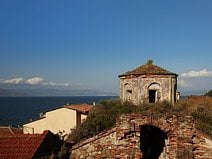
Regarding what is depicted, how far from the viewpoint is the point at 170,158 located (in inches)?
512

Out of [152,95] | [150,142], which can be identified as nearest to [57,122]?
[152,95]

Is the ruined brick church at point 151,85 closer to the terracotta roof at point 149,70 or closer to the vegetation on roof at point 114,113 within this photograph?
the terracotta roof at point 149,70

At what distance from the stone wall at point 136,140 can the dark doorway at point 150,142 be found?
241cm

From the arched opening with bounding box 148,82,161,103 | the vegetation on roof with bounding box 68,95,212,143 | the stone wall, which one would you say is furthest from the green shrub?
the stone wall

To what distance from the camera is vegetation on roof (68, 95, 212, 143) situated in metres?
18.4

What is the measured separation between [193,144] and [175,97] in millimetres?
13049

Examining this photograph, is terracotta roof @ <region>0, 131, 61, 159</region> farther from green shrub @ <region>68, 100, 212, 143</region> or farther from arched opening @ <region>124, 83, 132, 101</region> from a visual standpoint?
arched opening @ <region>124, 83, 132, 101</region>

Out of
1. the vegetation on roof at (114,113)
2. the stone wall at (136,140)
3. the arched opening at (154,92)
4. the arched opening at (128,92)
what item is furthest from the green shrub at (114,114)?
the stone wall at (136,140)

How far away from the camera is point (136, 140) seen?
12.8m

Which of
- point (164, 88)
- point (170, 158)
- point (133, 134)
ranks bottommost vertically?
point (170, 158)

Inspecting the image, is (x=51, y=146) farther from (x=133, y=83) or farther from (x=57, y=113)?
(x=57, y=113)

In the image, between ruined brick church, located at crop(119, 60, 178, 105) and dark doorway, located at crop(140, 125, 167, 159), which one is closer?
dark doorway, located at crop(140, 125, 167, 159)

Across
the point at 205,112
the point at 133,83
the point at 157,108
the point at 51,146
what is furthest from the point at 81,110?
the point at 51,146

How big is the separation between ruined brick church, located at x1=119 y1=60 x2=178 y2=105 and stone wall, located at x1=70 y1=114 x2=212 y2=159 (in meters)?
11.4
